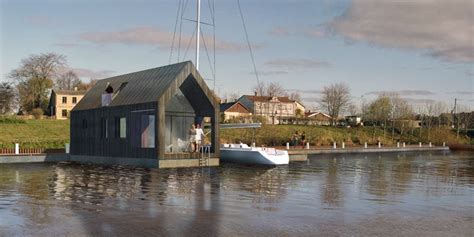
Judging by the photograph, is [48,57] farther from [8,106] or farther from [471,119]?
[471,119]

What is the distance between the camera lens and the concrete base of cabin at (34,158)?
29361 mm

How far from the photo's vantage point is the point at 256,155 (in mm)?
27438

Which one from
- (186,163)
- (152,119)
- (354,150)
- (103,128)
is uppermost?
(152,119)

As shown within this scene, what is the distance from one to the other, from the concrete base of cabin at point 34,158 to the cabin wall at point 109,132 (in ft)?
3.19

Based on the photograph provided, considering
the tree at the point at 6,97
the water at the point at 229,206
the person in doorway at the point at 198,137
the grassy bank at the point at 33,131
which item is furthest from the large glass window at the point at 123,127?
the tree at the point at 6,97

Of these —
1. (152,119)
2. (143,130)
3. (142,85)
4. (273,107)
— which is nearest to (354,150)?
(142,85)

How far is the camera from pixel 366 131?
7944 cm

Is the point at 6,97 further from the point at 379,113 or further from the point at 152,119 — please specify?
the point at 379,113

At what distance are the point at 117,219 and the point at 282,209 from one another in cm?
412

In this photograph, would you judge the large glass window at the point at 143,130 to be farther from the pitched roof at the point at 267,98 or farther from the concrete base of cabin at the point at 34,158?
the pitched roof at the point at 267,98

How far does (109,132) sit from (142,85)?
12.2 feet

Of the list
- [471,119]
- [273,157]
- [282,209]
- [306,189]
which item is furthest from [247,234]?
[471,119]

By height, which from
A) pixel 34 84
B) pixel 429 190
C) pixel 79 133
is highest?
pixel 34 84

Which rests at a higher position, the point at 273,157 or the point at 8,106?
the point at 8,106
